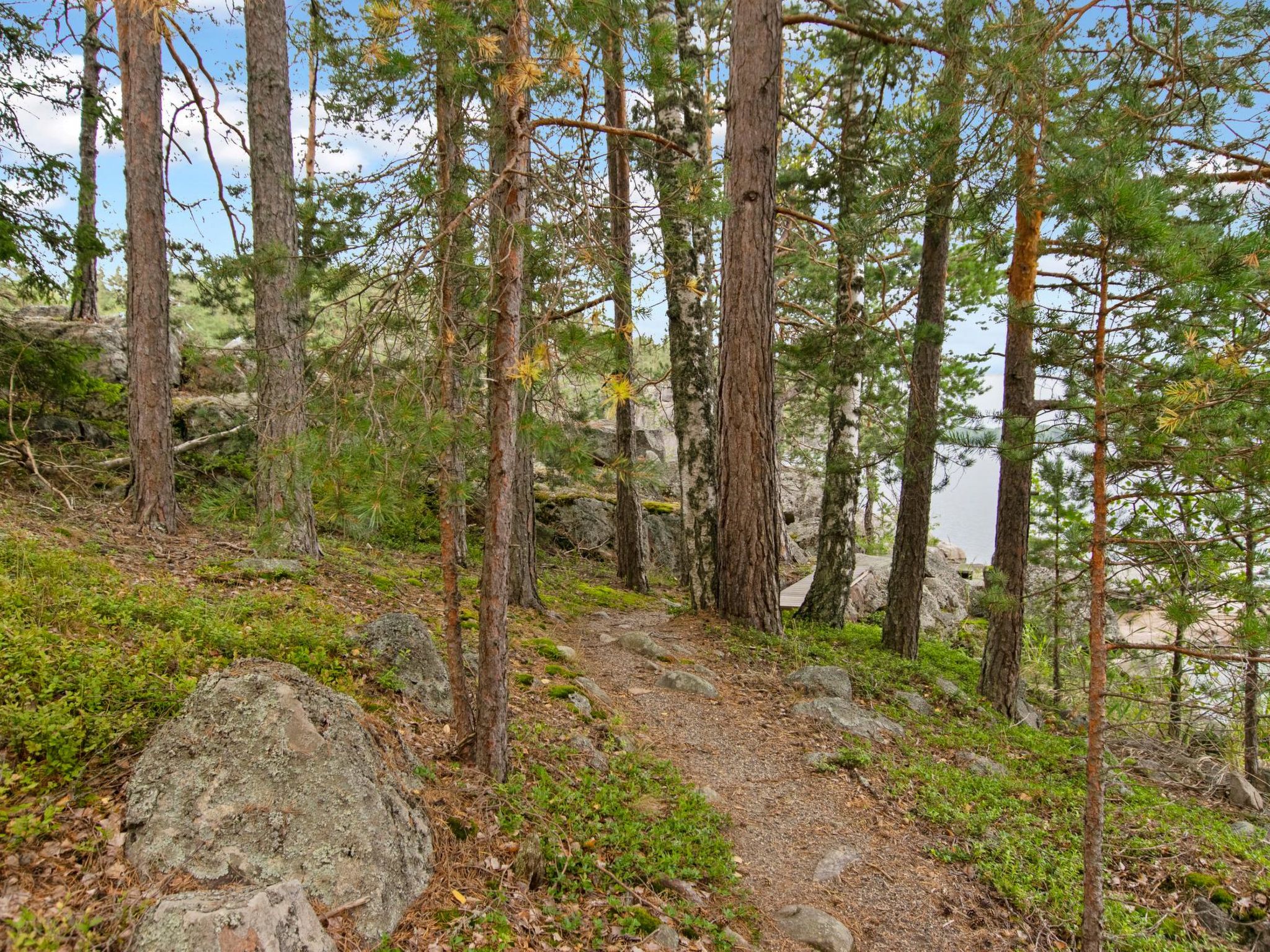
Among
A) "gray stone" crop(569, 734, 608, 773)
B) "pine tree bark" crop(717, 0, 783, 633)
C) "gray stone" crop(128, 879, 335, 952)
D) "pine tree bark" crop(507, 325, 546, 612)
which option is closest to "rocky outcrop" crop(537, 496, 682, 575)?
"pine tree bark" crop(507, 325, 546, 612)

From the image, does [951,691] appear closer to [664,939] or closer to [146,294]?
[664,939]

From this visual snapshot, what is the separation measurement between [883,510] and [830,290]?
8.57 m

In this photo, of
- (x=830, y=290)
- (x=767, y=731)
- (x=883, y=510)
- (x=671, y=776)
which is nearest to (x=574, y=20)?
(x=671, y=776)

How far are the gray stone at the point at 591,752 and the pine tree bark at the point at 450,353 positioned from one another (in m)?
0.96

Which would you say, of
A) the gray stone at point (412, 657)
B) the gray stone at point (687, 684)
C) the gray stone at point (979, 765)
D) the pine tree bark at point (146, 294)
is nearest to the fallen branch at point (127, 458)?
the pine tree bark at point (146, 294)

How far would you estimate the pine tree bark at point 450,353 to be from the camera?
3.49 metres

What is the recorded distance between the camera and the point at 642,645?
7.32 metres

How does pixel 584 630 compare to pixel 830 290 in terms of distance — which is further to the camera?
pixel 830 290

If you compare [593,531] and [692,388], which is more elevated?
[692,388]

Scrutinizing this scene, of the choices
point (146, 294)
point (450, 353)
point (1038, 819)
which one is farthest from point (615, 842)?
point (146, 294)

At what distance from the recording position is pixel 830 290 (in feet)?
45.3

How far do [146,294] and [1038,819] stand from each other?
983 centimetres

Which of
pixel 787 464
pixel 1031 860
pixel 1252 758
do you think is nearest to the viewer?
pixel 1031 860

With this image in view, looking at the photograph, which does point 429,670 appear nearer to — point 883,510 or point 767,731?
point 767,731
